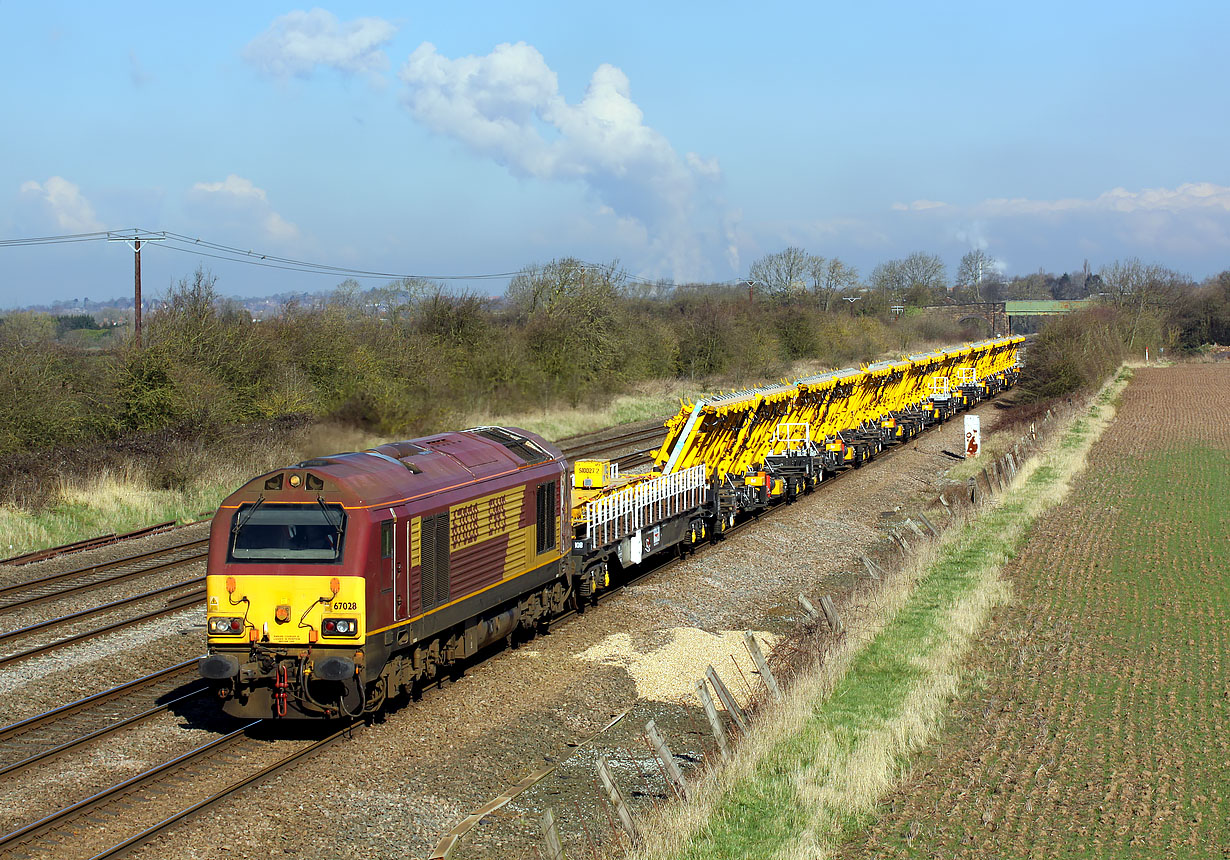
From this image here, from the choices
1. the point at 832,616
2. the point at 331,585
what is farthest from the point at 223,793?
the point at 832,616

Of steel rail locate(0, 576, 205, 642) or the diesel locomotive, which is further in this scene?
steel rail locate(0, 576, 205, 642)

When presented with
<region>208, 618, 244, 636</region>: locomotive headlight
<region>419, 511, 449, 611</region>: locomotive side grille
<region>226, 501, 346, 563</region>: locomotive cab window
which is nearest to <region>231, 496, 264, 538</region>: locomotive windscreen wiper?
<region>226, 501, 346, 563</region>: locomotive cab window

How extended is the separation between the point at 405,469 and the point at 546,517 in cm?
344

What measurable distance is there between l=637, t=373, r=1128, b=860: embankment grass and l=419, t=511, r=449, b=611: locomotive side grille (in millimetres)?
4192

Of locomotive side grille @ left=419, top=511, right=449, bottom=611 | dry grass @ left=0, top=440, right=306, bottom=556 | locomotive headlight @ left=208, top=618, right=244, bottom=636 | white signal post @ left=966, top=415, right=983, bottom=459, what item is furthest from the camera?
white signal post @ left=966, top=415, right=983, bottom=459

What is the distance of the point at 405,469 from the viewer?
13414 mm

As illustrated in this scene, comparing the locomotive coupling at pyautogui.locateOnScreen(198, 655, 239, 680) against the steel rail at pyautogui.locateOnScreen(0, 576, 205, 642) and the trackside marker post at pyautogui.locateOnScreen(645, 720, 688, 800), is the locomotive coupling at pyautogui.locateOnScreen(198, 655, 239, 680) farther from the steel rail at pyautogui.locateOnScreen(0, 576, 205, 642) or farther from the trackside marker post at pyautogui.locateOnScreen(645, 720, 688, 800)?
the steel rail at pyautogui.locateOnScreen(0, 576, 205, 642)

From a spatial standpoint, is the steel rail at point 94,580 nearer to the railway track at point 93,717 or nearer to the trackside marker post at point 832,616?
the railway track at point 93,717

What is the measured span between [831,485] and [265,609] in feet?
76.1

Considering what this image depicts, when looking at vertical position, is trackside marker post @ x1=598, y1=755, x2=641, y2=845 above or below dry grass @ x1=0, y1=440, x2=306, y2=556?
above

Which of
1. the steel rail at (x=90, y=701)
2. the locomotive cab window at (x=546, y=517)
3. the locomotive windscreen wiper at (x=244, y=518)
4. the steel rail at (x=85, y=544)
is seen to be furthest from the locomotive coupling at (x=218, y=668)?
the steel rail at (x=85, y=544)

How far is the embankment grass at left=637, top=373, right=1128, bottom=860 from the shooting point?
9828 mm

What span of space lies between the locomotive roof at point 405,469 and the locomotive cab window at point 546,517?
1.50 ft

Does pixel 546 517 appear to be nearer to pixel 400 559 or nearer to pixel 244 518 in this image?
pixel 400 559
